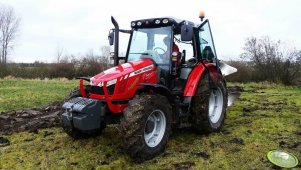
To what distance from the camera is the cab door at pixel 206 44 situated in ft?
22.2

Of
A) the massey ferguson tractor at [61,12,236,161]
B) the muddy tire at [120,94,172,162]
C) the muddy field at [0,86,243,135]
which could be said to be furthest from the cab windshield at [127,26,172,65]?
the muddy field at [0,86,243,135]

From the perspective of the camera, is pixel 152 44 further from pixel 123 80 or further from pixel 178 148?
pixel 178 148

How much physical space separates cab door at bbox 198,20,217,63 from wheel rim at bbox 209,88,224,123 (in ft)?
2.24

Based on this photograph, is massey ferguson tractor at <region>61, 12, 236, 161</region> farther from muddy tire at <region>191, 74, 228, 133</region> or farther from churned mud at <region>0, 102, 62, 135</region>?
churned mud at <region>0, 102, 62, 135</region>

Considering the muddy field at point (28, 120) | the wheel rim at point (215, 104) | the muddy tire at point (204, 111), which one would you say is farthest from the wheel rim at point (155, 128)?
the muddy field at point (28, 120)

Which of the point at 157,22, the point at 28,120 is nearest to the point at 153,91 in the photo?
the point at 157,22

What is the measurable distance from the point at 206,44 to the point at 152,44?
1386mm

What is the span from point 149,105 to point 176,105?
3.04 feet

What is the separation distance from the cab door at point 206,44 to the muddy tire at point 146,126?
6.36 ft

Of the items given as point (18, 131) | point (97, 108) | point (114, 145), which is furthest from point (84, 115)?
point (18, 131)

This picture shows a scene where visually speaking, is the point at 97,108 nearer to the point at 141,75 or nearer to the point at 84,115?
the point at 84,115

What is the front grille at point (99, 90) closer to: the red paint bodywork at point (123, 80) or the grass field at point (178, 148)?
the red paint bodywork at point (123, 80)

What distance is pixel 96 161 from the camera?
5062mm

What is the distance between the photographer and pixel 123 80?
522 centimetres
